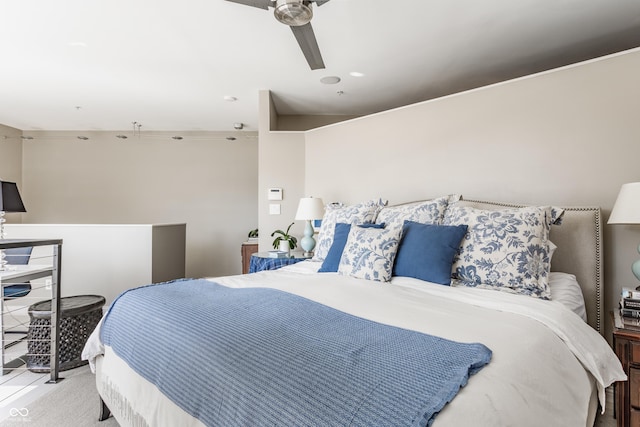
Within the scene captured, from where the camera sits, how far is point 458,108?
2963mm

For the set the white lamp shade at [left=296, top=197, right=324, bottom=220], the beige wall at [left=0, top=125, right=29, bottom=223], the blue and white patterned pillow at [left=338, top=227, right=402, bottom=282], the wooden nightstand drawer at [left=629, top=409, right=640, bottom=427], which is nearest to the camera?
the wooden nightstand drawer at [left=629, top=409, right=640, bottom=427]

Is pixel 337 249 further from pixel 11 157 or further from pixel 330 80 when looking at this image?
pixel 11 157

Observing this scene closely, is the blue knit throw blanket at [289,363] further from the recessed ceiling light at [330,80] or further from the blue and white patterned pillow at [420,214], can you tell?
the recessed ceiling light at [330,80]

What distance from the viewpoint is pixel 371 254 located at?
81.1 inches

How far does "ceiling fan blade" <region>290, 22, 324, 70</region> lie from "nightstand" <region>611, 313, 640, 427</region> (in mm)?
2322

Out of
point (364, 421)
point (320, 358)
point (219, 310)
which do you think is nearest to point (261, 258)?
point (219, 310)

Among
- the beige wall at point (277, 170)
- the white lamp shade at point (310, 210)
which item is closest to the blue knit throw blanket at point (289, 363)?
the white lamp shade at point (310, 210)

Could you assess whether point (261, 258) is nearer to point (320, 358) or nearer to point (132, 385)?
point (132, 385)

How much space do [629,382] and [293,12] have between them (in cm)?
246

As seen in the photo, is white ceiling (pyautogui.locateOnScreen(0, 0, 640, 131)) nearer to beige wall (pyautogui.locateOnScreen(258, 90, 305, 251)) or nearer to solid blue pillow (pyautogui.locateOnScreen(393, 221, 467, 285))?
beige wall (pyautogui.locateOnScreen(258, 90, 305, 251))

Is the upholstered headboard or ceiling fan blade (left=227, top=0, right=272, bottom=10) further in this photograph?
the upholstered headboard

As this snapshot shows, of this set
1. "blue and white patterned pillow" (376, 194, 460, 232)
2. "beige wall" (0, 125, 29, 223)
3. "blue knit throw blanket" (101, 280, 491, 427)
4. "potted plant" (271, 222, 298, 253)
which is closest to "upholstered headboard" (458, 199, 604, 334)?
"blue and white patterned pillow" (376, 194, 460, 232)

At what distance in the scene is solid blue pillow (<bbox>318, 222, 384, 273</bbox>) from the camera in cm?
231

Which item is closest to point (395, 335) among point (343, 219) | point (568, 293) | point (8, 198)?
point (568, 293)
